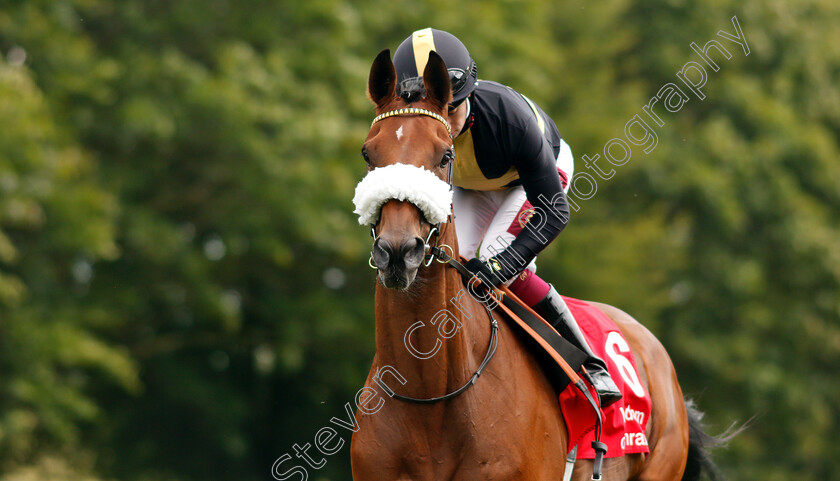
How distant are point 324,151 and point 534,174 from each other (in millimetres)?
12202

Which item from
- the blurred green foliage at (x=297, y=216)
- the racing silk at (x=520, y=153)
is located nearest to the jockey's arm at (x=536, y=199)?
the racing silk at (x=520, y=153)

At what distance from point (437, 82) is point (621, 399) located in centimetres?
244

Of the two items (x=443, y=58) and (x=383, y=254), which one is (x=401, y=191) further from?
(x=443, y=58)

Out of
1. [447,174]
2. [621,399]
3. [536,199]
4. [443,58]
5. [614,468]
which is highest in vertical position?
[443,58]

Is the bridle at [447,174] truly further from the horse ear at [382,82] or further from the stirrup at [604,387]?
the stirrup at [604,387]

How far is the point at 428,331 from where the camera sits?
435 centimetres

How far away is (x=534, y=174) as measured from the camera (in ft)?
16.3

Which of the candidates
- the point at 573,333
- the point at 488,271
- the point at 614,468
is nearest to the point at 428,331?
the point at 488,271

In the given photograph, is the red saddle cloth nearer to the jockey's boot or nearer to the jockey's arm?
the jockey's boot

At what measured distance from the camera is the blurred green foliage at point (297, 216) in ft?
51.4

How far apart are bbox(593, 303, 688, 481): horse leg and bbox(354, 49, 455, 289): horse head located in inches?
113

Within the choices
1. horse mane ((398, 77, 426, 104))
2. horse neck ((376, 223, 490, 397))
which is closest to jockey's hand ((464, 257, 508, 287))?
horse neck ((376, 223, 490, 397))

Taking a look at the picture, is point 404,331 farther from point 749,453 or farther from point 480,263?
point 749,453

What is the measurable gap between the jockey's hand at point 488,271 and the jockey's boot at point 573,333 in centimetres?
67
